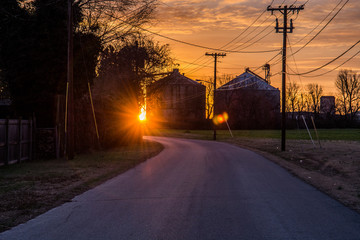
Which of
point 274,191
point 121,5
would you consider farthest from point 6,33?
point 274,191

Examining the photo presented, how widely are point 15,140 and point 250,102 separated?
264 ft

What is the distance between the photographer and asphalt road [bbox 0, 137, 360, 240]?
20.9ft

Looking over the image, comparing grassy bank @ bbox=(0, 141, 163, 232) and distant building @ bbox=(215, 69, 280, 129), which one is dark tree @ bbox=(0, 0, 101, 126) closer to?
grassy bank @ bbox=(0, 141, 163, 232)

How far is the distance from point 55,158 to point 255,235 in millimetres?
16443

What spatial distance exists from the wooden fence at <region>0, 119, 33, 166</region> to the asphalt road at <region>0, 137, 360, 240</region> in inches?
277

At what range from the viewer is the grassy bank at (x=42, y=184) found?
834 centimetres

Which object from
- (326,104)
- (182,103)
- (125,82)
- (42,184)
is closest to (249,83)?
(182,103)

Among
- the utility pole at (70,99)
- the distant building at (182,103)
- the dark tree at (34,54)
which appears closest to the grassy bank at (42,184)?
the utility pole at (70,99)

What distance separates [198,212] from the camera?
7.92m

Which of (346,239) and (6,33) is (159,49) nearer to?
(6,33)

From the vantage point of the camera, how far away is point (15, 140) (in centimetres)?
1803

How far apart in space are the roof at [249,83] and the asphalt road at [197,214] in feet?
283

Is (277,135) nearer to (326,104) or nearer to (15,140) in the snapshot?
(15,140)

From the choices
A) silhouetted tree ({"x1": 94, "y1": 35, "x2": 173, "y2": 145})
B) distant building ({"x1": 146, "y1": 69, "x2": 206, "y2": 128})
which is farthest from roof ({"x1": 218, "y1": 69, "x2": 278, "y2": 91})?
silhouetted tree ({"x1": 94, "y1": 35, "x2": 173, "y2": 145})
